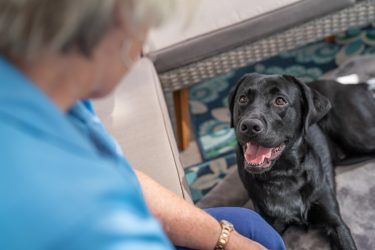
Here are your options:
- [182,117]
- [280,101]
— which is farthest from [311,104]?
[182,117]

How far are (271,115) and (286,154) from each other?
0.15m

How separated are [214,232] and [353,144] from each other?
2.83ft

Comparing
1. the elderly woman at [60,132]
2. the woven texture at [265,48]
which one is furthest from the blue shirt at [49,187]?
the woven texture at [265,48]

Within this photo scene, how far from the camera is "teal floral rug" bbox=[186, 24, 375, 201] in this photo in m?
2.02

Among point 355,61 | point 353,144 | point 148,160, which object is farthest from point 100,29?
point 355,61

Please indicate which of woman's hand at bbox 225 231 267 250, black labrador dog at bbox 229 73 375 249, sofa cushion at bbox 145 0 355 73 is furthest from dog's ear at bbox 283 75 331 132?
woman's hand at bbox 225 231 267 250

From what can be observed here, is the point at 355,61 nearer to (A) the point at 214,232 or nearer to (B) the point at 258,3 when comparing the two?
(B) the point at 258,3

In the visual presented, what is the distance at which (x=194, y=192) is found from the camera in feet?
6.29

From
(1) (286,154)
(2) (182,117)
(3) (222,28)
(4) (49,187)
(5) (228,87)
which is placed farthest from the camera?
(5) (228,87)

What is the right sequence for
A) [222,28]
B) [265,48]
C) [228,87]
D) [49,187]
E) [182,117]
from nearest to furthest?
[49,187]
[222,28]
[265,48]
[182,117]
[228,87]

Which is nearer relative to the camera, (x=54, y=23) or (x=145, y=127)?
(x=54, y=23)

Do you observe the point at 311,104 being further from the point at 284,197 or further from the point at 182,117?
the point at 182,117

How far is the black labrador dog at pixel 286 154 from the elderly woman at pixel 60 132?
878mm

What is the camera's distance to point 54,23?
0.46m
